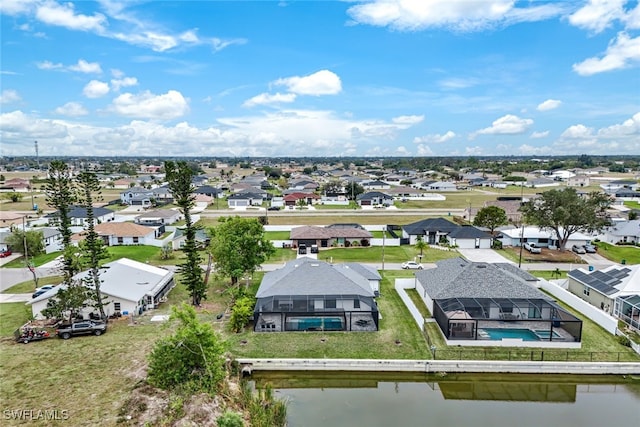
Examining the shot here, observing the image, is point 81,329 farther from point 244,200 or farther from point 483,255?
point 244,200

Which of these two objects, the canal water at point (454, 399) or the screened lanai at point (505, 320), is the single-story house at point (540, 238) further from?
the canal water at point (454, 399)

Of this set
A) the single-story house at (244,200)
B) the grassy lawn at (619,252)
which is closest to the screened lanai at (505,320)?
the grassy lawn at (619,252)

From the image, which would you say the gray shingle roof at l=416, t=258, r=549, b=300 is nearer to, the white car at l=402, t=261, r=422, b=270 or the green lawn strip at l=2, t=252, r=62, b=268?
the white car at l=402, t=261, r=422, b=270

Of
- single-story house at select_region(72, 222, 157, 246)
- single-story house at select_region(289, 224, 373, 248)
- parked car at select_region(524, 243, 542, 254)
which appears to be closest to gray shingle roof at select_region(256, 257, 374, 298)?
single-story house at select_region(289, 224, 373, 248)

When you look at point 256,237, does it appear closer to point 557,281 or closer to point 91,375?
point 91,375

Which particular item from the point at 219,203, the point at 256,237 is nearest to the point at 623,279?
the point at 256,237

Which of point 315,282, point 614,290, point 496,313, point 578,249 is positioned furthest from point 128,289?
point 578,249
